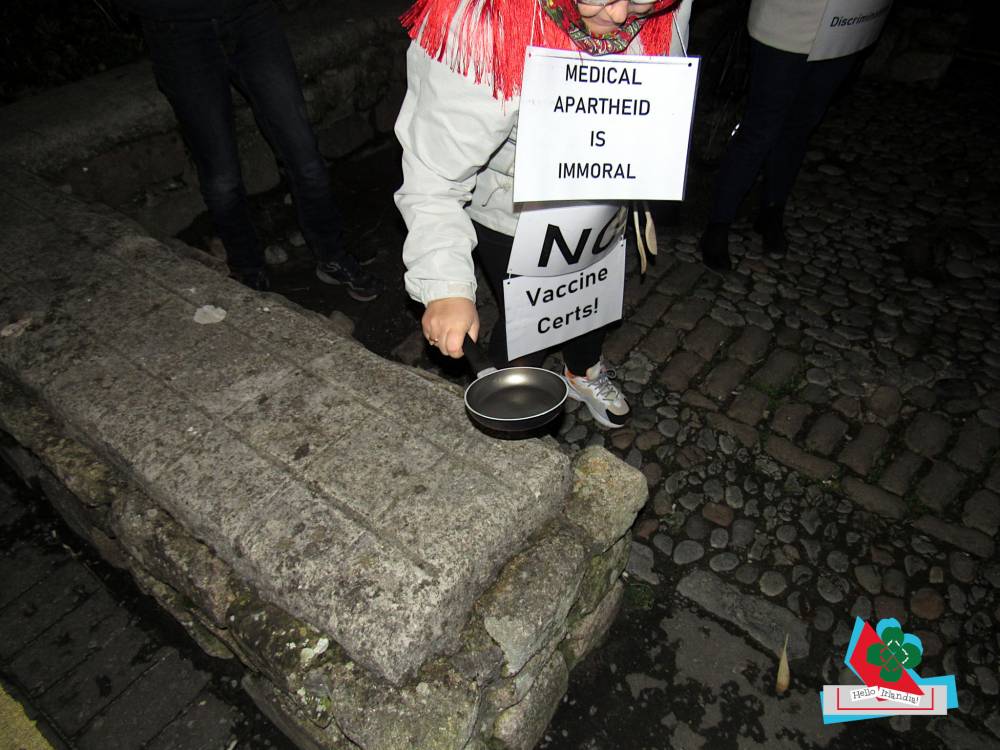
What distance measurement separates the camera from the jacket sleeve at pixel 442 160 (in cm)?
155

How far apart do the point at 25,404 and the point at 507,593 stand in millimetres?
1730

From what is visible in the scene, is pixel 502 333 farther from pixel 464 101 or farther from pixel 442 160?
pixel 464 101

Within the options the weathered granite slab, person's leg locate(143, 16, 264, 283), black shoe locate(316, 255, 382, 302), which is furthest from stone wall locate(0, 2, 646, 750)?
black shoe locate(316, 255, 382, 302)

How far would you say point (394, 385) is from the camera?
200 centimetres

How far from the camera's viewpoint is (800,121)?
355cm

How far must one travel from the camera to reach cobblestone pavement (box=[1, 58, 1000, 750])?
217 centimetres

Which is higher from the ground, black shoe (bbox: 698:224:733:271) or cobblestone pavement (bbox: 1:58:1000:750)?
black shoe (bbox: 698:224:733:271)

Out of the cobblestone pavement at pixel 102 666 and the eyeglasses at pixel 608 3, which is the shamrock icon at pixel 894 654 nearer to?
the cobblestone pavement at pixel 102 666

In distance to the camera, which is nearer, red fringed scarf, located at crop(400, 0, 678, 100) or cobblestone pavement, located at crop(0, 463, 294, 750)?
red fringed scarf, located at crop(400, 0, 678, 100)

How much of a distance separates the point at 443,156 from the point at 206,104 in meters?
1.92

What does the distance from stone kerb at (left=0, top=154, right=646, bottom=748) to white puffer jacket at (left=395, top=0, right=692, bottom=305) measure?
0.45 meters

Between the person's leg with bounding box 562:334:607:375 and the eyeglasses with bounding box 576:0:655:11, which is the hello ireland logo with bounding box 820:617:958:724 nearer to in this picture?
the person's leg with bounding box 562:334:607:375

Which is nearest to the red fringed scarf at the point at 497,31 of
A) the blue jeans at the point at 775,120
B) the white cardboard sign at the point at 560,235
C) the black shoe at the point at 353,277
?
the white cardboard sign at the point at 560,235

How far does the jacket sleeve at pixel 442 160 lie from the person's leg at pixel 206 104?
1748mm
